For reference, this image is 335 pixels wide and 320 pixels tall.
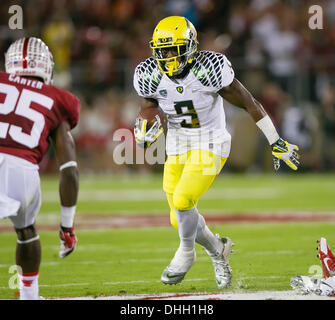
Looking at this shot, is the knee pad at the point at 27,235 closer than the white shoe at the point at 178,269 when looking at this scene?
Yes

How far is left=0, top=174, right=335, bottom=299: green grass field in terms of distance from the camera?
5.53m

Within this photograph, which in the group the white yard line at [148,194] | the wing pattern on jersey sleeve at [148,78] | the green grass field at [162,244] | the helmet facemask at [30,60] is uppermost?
the helmet facemask at [30,60]

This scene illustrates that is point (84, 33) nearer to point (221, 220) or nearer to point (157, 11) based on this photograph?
point (157, 11)

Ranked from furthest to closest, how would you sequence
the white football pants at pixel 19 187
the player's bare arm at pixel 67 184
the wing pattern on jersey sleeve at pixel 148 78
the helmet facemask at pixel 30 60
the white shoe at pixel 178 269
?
the wing pattern on jersey sleeve at pixel 148 78 < the white shoe at pixel 178 269 < the helmet facemask at pixel 30 60 < the player's bare arm at pixel 67 184 < the white football pants at pixel 19 187

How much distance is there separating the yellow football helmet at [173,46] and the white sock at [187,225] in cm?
94

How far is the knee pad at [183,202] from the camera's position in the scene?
515cm

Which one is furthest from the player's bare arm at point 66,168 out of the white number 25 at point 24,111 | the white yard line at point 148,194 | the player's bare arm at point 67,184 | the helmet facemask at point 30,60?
the white yard line at point 148,194

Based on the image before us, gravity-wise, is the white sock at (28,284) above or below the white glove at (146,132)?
below

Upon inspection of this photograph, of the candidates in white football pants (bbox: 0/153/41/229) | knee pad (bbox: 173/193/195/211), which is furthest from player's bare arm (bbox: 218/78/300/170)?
white football pants (bbox: 0/153/41/229)

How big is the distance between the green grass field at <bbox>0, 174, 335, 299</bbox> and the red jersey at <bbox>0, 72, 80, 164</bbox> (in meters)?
1.24

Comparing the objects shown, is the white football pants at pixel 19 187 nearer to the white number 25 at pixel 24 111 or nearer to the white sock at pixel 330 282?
the white number 25 at pixel 24 111

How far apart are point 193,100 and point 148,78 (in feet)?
1.16

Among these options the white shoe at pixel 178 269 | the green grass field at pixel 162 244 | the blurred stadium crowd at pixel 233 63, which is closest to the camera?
the white shoe at pixel 178 269

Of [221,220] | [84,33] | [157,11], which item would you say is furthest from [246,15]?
[221,220]
